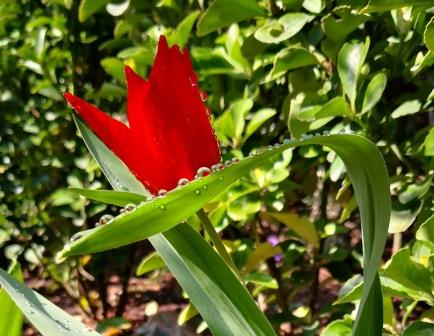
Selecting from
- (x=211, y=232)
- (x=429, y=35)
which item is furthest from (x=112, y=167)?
(x=429, y=35)

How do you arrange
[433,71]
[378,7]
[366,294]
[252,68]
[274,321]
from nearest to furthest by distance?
[366,294], [378,7], [433,71], [252,68], [274,321]

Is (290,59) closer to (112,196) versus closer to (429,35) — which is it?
(429,35)

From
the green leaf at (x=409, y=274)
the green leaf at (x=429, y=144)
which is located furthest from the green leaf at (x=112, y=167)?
the green leaf at (x=429, y=144)

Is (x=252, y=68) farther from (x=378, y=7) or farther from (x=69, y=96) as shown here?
(x=69, y=96)

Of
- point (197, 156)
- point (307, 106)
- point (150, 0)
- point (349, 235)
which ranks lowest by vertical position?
point (349, 235)

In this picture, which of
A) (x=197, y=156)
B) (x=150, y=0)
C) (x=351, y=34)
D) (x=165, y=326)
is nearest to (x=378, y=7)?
(x=197, y=156)

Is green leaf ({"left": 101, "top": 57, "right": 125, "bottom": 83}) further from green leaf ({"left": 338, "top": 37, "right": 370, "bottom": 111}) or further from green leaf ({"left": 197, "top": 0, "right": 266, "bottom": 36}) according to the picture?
green leaf ({"left": 338, "top": 37, "right": 370, "bottom": 111})

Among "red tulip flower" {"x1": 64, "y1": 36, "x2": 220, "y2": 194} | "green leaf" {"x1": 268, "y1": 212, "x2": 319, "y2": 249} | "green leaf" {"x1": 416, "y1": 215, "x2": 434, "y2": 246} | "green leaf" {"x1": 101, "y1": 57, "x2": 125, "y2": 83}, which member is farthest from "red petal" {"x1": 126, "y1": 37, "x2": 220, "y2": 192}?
"green leaf" {"x1": 101, "y1": 57, "x2": 125, "y2": 83}
